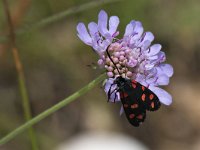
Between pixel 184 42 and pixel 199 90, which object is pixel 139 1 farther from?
pixel 199 90

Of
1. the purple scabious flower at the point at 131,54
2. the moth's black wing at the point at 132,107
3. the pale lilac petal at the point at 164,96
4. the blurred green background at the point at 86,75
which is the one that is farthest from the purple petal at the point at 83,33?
the blurred green background at the point at 86,75

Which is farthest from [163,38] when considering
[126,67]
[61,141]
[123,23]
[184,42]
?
[126,67]

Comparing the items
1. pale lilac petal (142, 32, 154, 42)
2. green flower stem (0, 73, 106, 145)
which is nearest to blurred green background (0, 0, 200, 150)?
pale lilac petal (142, 32, 154, 42)

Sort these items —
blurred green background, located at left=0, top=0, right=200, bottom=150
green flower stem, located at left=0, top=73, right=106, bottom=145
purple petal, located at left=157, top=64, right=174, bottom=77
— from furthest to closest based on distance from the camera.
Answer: blurred green background, located at left=0, top=0, right=200, bottom=150
purple petal, located at left=157, top=64, right=174, bottom=77
green flower stem, located at left=0, top=73, right=106, bottom=145

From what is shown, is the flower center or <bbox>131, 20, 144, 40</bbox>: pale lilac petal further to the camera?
<bbox>131, 20, 144, 40</bbox>: pale lilac petal

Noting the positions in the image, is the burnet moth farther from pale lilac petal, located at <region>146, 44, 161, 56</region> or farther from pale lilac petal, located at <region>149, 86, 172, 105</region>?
pale lilac petal, located at <region>146, 44, 161, 56</region>
